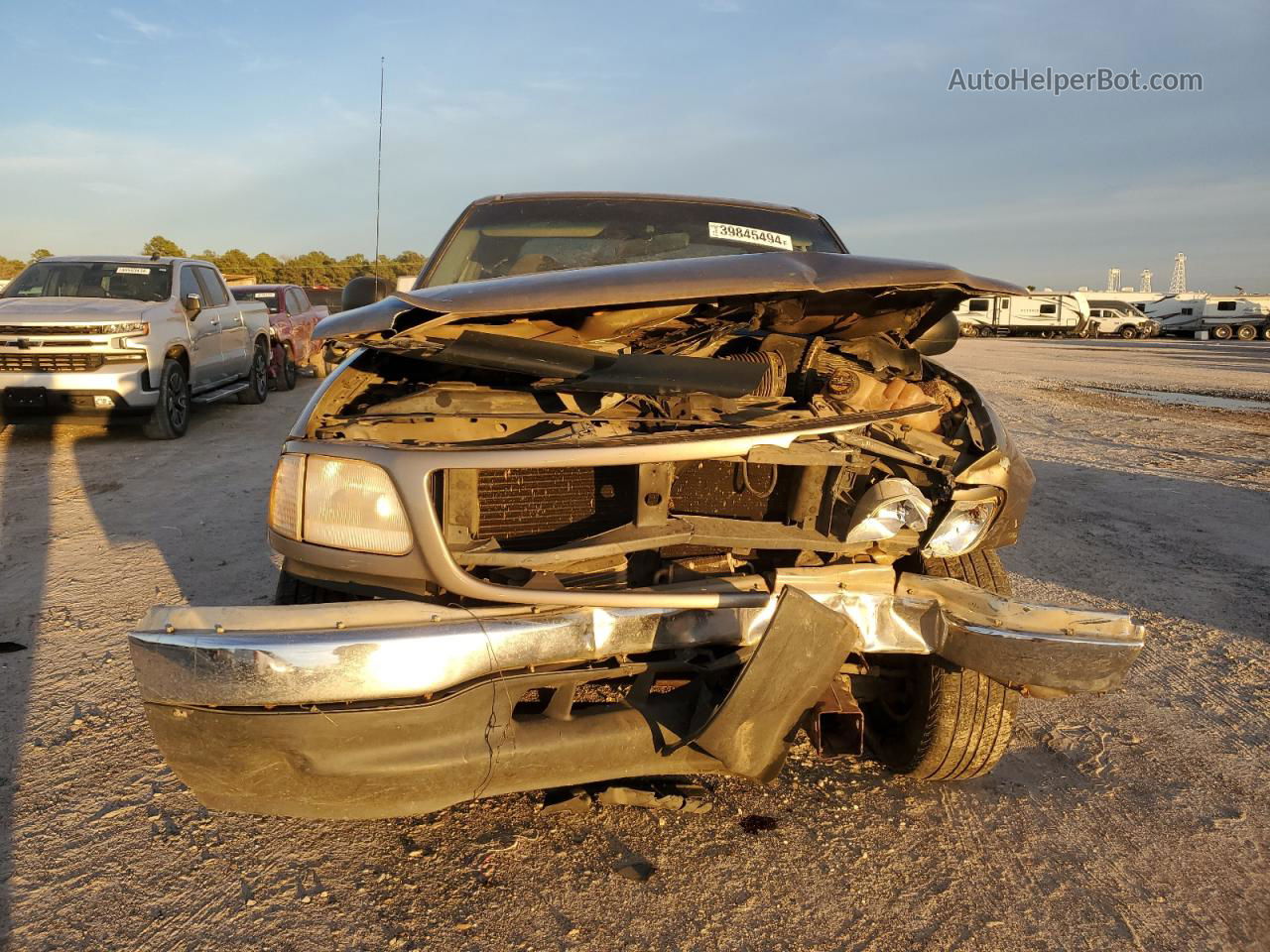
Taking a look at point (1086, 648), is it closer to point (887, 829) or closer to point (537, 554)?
point (887, 829)

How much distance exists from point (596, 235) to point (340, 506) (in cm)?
246

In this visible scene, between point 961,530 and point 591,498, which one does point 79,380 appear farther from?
point 961,530

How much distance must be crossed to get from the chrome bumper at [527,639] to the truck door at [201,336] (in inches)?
334

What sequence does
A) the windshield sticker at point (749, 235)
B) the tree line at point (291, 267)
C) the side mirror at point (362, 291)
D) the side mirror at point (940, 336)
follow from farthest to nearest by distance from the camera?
the tree line at point (291, 267)
the windshield sticker at point (749, 235)
the side mirror at point (362, 291)
the side mirror at point (940, 336)

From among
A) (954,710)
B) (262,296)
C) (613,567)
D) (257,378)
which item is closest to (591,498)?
(613,567)

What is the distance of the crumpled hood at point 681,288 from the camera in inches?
85.7

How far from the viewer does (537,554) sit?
2.14 metres

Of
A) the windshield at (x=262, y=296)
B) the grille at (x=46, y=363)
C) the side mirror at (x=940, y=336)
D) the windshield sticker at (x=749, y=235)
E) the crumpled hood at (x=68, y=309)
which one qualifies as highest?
the windshield at (x=262, y=296)

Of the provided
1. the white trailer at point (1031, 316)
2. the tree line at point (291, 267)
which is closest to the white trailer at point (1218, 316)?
the white trailer at point (1031, 316)

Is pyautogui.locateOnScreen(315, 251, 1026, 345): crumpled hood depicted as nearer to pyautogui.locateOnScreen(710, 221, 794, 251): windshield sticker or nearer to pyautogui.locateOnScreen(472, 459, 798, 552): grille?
pyautogui.locateOnScreen(472, 459, 798, 552): grille

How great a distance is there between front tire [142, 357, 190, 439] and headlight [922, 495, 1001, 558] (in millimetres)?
8314

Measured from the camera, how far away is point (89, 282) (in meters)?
9.22

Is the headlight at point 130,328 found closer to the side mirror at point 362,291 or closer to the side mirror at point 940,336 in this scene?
the side mirror at point 362,291

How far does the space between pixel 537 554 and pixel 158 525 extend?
436cm
